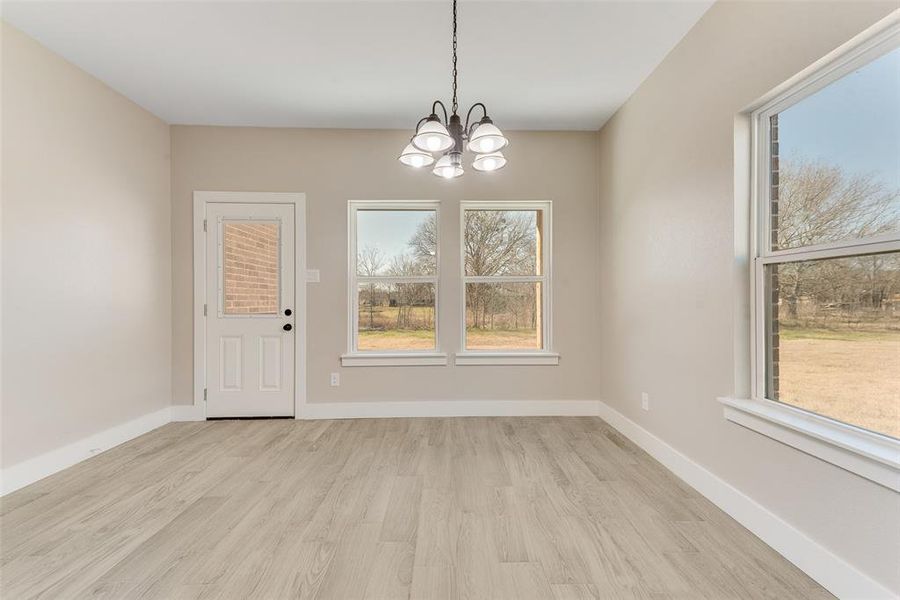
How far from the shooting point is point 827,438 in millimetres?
1538

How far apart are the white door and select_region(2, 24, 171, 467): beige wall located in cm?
43

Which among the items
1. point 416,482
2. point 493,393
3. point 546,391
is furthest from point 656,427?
point 416,482

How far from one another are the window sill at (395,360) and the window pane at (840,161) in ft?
8.92

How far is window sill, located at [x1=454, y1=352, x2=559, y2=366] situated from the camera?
3.94 meters

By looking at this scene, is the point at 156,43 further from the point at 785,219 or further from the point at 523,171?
the point at 785,219

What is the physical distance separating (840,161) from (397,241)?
124 inches

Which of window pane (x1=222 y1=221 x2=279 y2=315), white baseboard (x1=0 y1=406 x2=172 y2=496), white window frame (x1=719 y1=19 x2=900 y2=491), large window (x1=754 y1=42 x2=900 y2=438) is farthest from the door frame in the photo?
large window (x1=754 y1=42 x2=900 y2=438)

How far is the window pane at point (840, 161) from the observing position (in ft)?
4.86

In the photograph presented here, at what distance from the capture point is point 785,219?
194cm

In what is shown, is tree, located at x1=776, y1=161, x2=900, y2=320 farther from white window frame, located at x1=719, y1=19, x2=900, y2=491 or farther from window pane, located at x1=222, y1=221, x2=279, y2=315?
window pane, located at x1=222, y1=221, x2=279, y2=315

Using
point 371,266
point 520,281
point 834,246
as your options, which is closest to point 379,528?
point 834,246

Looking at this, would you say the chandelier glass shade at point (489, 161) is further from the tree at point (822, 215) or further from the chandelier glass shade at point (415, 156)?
the tree at point (822, 215)

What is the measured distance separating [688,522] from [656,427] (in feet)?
3.04

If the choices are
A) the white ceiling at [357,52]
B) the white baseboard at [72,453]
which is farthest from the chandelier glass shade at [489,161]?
the white baseboard at [72,453]
